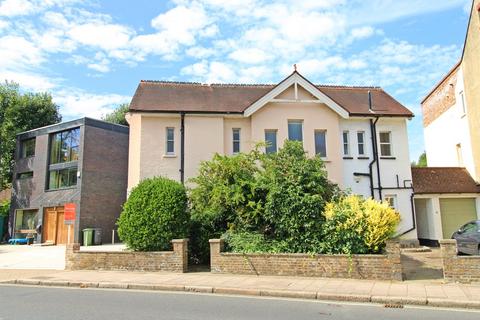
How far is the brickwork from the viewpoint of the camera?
75.8 feet

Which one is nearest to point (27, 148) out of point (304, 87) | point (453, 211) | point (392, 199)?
point (304, 87)

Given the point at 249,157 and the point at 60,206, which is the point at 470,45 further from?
the point at 60,206

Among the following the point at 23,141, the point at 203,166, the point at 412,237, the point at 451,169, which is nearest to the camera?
the point at 203,166

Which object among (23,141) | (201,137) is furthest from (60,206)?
(201,137)

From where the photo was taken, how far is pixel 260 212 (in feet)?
43.9

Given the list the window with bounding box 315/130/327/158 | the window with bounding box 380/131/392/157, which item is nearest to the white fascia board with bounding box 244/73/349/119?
the window with bounding box 315/130/327/158

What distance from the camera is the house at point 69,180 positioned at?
26453 mm

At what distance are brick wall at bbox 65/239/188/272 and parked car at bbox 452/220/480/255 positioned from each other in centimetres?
975

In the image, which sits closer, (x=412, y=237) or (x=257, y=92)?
(x=412, y=237)

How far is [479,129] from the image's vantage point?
19906 mm

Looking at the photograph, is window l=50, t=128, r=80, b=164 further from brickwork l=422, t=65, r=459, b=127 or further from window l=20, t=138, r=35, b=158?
brickwork l=422, t=65, r=459, b=127

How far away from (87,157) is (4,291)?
1678cm

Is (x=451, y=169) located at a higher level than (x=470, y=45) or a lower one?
lower

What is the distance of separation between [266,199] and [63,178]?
19788mm
